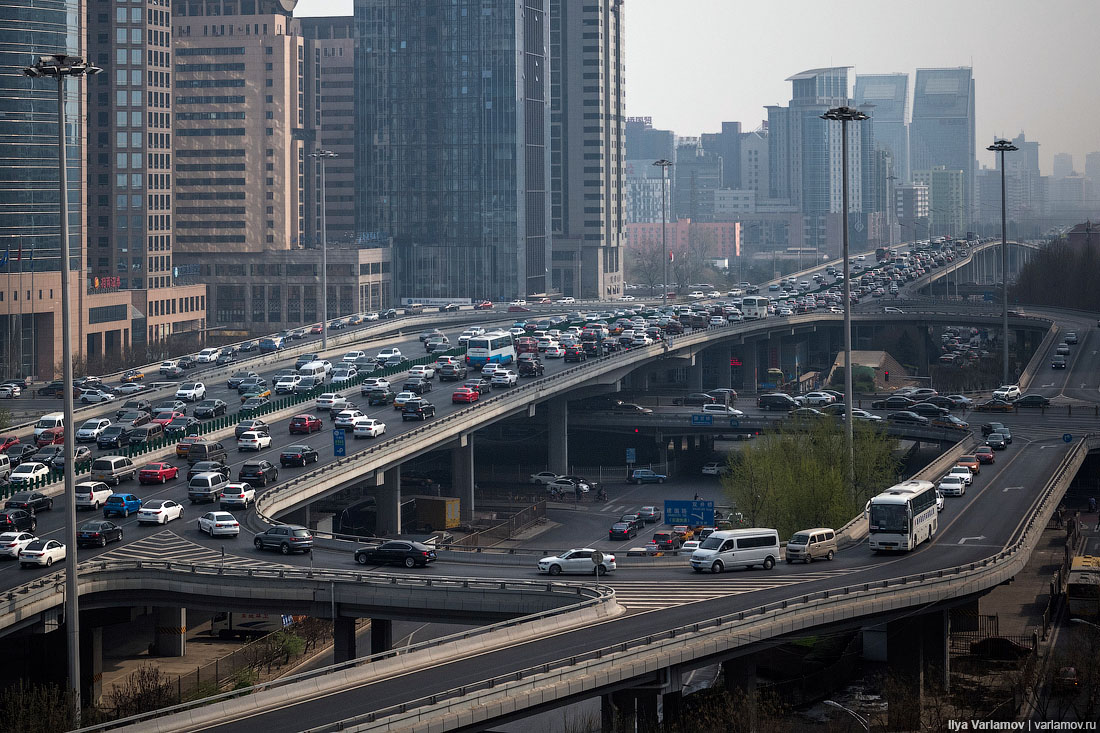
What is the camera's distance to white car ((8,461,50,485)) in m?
72.4

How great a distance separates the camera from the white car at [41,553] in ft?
186

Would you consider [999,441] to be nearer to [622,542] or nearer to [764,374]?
[622,542]

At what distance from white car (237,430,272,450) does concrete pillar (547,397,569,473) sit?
38603 mm

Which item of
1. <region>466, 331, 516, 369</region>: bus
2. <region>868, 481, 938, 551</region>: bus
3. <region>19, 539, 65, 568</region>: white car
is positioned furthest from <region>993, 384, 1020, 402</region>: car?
<region>19, 539, 65, 568</region>: white car

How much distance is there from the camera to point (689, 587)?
5378 cm

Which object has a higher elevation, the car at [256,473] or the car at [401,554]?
the car at [256,473]

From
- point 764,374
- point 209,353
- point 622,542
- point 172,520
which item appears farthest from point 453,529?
point 764,374

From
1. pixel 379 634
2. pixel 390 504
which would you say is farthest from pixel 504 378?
pixel 379 634

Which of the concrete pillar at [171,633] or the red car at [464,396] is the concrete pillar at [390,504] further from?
the concrete pillar at [171,633]

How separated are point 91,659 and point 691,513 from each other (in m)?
30.5

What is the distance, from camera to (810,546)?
5847 centimetres

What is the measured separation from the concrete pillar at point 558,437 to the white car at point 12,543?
211 ft

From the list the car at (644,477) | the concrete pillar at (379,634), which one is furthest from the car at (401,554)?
the car at (644,477)

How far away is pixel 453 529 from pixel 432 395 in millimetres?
12900
